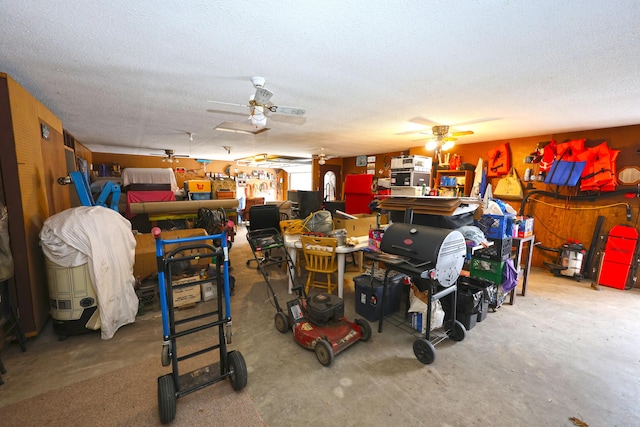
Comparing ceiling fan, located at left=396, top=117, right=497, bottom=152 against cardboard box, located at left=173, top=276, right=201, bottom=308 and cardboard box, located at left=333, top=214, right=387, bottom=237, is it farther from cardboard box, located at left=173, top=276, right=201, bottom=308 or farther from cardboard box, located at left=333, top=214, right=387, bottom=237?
cardboard box, located at left=173, top=276, right=201, bottom=308

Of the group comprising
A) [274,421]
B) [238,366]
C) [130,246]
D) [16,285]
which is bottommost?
[274,421]

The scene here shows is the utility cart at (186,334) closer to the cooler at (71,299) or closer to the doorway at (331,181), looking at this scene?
the cooler at (71,299)

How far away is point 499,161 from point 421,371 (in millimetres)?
4610

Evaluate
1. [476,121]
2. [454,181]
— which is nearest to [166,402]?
[476,121]

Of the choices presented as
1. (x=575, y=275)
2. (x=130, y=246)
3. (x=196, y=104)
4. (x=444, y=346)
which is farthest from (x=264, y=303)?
(x=575, y=275)

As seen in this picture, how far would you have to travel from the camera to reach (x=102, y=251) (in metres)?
2.40

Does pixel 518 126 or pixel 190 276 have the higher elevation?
pixel 518 126

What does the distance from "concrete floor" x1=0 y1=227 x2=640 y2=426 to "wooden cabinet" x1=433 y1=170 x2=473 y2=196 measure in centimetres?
308

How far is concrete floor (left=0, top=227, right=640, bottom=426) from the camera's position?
1.73 m

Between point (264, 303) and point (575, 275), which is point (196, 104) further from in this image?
point (575, 275)

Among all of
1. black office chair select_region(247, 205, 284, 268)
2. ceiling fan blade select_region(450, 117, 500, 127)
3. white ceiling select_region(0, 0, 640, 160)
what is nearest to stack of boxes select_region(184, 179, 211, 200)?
black office chair select_region(247, 205, 284, 268)

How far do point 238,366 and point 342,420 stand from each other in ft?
2.65

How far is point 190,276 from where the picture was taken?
3184 mm

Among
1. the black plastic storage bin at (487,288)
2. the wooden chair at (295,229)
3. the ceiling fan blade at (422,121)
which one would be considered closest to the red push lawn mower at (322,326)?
the wooden chair at (295,229)
